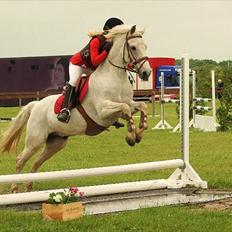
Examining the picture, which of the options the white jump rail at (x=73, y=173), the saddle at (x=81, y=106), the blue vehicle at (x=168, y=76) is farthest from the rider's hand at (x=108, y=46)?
the blue vehicle at (x=168, y=76)

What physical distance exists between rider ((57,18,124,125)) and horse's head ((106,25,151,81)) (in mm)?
180

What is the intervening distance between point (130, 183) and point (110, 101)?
0.92 metres

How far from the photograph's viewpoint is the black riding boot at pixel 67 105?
5742 mm

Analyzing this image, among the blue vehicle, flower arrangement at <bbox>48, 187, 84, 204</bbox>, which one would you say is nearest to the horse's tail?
flower arrangement at <bbox>48, 187, 84, 204</bbox>

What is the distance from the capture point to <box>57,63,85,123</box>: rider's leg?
5.75m

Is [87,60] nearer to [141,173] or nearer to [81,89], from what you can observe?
[81,89]

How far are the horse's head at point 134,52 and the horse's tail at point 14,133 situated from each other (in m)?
1.57

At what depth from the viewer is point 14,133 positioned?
6.73 metres

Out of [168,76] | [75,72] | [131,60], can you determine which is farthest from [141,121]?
[168,76]

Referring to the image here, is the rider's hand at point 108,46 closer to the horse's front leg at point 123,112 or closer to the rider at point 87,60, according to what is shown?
the rider at point 87,60

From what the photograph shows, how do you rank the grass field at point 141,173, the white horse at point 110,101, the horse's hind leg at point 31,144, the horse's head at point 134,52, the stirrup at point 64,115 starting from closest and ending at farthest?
the grass field at point 141,173 → the horse's head at point 134,52 → the white horse at point 110,101 → the stirrup at point 64,115 → the horse's hind leg at point 31,144

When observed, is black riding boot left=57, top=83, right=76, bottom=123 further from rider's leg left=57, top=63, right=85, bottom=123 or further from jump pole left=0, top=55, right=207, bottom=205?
jump pole left=0, top=55, right=207, bottom=205

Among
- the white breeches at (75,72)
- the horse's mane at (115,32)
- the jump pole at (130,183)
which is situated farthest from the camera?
the white breeches at (75,72)

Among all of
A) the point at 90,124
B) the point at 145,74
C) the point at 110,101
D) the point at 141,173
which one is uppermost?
the point at 145,74
